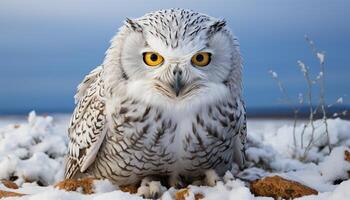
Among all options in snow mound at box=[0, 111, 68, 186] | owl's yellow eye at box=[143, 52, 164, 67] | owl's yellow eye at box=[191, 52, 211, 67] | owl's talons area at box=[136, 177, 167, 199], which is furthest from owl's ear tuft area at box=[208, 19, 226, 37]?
snow mound at box=[0, 111, 68, 186]

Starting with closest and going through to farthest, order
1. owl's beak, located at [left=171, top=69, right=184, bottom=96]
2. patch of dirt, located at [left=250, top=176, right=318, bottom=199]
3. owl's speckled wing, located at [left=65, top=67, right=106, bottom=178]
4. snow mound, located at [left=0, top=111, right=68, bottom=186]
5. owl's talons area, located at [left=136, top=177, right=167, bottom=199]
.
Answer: owl's beak, located at [left=171, top=69, right=184, bottom=96]
patch of dirt, located at [left=250, top=176, right=318, bottom=199]
owl's talons area, located at [left=136, top=177, right=167, bottom=199]
owl's speckled wing, located at [left=65, top=67, right=106, bottom=178]
snow mound, located at [left=0, top=111, right=68, bottom=186]

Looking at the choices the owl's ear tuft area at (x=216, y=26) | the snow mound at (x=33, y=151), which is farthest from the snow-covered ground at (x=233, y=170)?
the owl's ear tuft area at (x=216, y=26)

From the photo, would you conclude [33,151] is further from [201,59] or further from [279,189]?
[279,189]

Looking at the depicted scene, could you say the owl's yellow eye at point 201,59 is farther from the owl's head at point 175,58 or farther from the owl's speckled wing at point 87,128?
the owl's speckled wing at point 87,128

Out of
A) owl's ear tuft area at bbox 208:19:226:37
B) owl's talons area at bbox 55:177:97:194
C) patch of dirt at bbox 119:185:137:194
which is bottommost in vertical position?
patch of dirt at bbox 119:185:137:194

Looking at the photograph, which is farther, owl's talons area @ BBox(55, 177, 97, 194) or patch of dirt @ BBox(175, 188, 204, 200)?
owl's talons area @ BBox(55, 177, 97, 194)

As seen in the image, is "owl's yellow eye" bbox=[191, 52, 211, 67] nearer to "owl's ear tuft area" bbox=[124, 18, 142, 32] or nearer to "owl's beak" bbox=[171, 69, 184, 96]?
"owl's beak" bbox=[171, 69, 184, 96]

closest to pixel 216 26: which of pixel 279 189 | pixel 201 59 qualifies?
A: pixel 201 59

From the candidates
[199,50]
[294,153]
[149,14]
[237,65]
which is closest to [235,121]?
[237,65]
